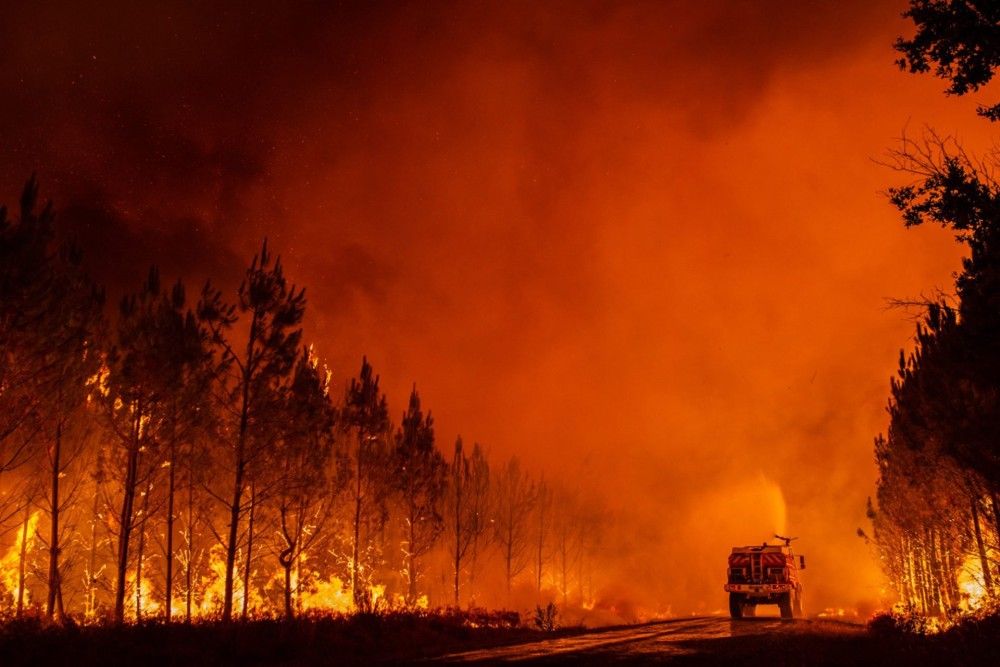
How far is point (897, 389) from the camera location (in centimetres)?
3447

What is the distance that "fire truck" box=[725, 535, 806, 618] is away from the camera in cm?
3212

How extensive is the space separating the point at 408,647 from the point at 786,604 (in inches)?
773

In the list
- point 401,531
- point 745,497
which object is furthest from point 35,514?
point 745,497

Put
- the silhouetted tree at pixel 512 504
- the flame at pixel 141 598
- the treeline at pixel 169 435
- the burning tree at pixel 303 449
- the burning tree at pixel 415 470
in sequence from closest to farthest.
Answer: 1. the treeline at pixel 169 435
2. the burning tree at pixel 303 449
3. the flame at pixel 141 598
4. the burning tree at pixel 415 470
5. the silhouetted tree at pixel 512 504

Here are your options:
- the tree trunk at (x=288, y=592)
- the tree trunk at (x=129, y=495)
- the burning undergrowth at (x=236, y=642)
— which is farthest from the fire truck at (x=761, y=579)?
the tree trunk at (x=129, y=495)

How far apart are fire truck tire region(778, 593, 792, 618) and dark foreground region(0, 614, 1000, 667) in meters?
10.7

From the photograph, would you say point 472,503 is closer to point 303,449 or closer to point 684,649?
point 303,449

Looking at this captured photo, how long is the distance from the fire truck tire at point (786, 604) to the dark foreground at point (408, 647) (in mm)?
10675

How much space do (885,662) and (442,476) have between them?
31.1 metres

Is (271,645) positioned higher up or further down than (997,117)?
further down

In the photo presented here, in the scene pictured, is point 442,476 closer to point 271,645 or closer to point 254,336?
point 254,336

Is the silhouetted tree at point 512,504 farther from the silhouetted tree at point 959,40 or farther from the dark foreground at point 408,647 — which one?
the silhouetted tree at point 959,40

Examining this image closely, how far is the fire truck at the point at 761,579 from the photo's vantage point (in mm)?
32125

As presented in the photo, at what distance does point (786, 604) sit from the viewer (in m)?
32.2
